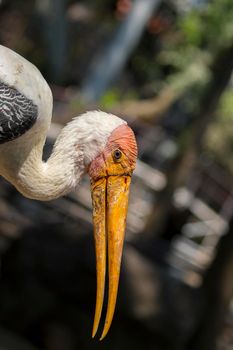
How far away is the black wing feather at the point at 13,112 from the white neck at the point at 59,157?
0.35 feet

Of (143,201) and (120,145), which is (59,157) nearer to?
(120,145)

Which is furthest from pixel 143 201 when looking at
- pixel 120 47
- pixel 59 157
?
pixel 59 157

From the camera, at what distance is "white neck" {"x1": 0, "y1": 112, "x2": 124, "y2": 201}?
15.3 feet

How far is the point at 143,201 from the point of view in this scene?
473 inches

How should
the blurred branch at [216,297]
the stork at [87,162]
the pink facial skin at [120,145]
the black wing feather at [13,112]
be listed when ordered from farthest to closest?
the blurred branch at [216,297] → the pink facial skin at [120,145] → the stork at [87,162] → the black wing feather at [13,112]

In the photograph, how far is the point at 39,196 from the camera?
16.0ft

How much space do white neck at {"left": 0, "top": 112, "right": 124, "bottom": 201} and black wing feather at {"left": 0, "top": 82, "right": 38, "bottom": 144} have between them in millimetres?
106

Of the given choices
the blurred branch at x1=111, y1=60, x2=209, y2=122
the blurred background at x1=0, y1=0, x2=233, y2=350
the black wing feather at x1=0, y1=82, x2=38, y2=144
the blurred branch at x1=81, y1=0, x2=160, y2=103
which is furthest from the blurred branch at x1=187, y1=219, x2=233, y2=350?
the blurred branch at x1=81, y1=0, x2=160, y2=103

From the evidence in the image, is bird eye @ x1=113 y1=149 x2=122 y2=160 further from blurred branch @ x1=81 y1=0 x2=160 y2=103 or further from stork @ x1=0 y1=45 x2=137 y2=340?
blurred branch @ x1=81 y1=0 x2=160 y2=103

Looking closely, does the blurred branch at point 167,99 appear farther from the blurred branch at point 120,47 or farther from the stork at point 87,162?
the stork at point 87,162

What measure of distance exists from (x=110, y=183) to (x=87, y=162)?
184 millimetres

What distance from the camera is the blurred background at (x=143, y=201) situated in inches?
316

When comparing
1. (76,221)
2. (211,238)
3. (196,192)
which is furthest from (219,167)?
(76,221)

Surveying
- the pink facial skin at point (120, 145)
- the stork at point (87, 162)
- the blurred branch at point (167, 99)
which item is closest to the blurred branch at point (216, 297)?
the blurred branch at point (167, 99)
